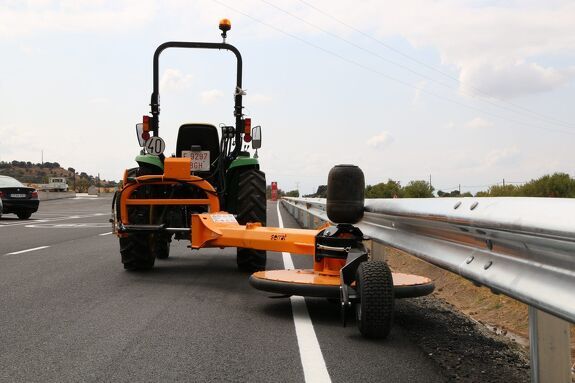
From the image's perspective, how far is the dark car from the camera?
22594 millimetres

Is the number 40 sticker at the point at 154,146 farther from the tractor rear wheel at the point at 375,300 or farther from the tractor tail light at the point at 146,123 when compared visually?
the tractor rear wheel at the point at 375,300

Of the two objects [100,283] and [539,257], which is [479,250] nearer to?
[539,257]

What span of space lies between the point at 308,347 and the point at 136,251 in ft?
15.0

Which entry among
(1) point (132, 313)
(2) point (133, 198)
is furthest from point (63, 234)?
(1) point (132, 313)

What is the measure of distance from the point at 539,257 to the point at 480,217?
1.85 feet

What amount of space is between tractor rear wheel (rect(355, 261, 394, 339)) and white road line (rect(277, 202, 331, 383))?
0.42m

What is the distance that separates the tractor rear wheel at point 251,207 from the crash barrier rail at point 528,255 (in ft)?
14.5

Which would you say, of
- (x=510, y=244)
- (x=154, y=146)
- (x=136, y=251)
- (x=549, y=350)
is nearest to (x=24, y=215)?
(x=154, y=146)

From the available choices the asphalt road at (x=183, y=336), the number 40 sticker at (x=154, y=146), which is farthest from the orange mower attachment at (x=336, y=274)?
the number 40 sticker at (x=154, y=146)

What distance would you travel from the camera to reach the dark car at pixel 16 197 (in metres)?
22.6

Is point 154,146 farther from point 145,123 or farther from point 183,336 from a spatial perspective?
point 183,336

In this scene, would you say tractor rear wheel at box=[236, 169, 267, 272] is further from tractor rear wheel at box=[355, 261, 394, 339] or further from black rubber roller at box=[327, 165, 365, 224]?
tractor rear wheel at box=[355, 261, 394, 339]

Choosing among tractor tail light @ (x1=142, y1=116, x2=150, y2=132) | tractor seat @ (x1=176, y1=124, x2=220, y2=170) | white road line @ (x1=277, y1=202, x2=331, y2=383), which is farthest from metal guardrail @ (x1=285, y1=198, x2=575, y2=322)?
tractor tail light @ (x1=142, y1=116, x2=150, y2=132)

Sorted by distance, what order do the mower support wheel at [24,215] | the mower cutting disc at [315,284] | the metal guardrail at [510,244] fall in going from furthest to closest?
the mower support wheel at [24,215]
the mower cutting disc at [315,284]
the metal guardrail at [510,244]
